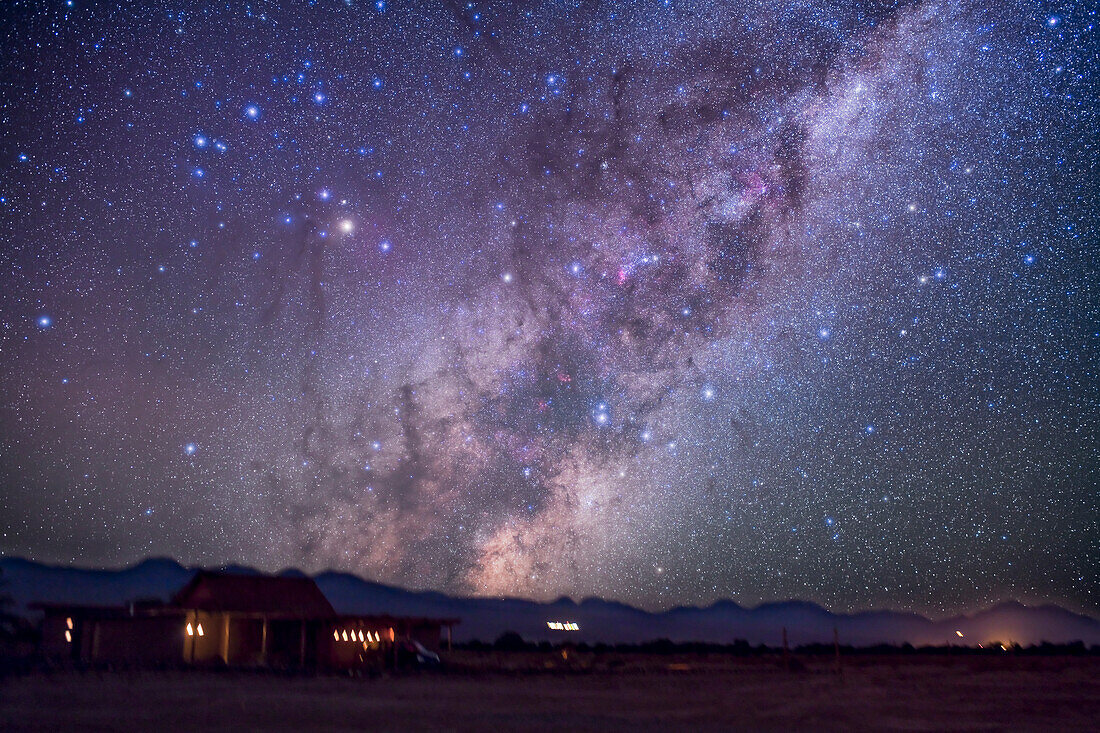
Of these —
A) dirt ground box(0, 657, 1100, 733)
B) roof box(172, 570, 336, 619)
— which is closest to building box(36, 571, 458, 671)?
roof box(172, 570, 336, 619)

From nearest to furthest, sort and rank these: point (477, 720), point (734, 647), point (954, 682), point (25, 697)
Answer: point (477, 720) < point (25, 697) < point (954, 682) < point (734, 647)

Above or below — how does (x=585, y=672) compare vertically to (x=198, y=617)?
below

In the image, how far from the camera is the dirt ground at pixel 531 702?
1277 cm

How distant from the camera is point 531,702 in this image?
656 inches

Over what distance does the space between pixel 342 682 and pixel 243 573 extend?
40.5ft

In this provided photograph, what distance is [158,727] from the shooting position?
1141 cm

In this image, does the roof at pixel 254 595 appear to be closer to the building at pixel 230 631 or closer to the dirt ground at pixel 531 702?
the building at pixel 230 631

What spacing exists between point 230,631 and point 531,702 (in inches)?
557

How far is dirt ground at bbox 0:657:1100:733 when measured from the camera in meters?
12.8

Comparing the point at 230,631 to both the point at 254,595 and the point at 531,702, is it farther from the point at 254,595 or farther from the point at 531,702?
the point at 531,702

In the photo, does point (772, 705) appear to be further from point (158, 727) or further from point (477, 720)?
point (158, 727)

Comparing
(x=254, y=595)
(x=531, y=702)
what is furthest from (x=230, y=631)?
(x=531, y=702)

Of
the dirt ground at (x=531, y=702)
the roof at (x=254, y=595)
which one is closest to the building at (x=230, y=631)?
the roof at (x=254, y=595)

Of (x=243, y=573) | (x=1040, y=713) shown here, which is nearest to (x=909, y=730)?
(x=1040, y=713)
